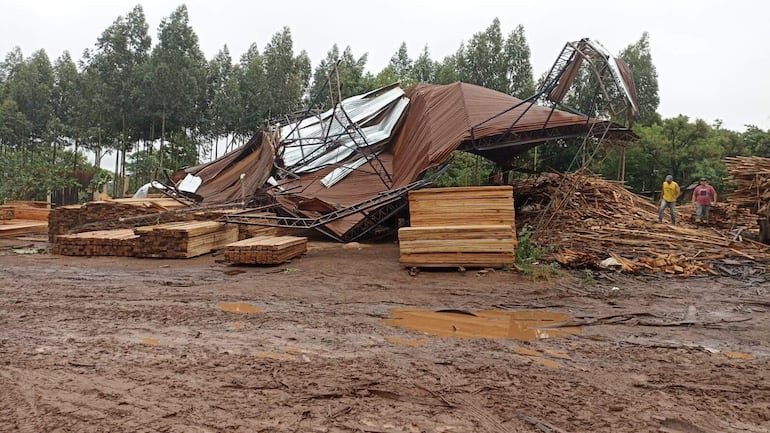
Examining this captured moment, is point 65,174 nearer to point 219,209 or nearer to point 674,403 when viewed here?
point 219,209

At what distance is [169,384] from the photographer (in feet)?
11.1

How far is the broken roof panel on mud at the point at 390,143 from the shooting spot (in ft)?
38.7

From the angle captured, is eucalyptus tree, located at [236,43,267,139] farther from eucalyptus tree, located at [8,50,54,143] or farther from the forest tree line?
eucalyptus tree, located at [8,50,54,143]

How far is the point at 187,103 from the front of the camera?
33469 millimetres

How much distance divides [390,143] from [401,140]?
2.45ft

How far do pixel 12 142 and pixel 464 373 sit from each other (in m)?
50.5

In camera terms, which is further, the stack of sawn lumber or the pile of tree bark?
the pile of tree bark

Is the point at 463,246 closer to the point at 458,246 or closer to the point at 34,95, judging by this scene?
the point at 458,246

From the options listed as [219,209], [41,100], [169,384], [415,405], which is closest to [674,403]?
[415,405]

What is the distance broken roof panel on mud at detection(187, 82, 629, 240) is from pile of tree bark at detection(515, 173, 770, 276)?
1.53 metres

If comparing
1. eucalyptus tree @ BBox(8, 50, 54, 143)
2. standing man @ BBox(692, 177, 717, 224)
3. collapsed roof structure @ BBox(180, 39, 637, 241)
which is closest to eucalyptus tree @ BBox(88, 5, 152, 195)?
eucalyptus tree @ BBox(8, 50, 54, 143)

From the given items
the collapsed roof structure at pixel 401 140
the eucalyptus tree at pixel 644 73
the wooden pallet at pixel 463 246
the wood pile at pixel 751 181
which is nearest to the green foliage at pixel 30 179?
the collapsed roof structure at pixel 401 140

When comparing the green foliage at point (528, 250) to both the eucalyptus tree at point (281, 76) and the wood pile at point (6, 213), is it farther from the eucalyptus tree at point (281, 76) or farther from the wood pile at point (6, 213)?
the eucalyptus tree at point (281, 76)

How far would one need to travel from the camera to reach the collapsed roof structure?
11.0 m
